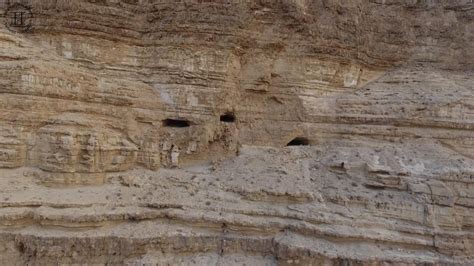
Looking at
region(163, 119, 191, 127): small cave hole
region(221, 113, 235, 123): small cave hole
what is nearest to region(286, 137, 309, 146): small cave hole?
region(221, 113, 235, 123): small cave hole

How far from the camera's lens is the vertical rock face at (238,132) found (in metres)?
6.96

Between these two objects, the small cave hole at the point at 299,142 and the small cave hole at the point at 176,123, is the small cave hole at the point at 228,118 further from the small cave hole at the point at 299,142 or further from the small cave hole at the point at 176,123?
the small cave hole at the point at 299,142

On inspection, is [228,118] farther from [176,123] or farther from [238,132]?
Result: [176,123]

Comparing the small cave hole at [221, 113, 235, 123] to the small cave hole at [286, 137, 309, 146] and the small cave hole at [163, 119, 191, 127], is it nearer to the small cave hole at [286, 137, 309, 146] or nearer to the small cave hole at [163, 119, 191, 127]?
the small cave hole at [163, 119, 191, 127]

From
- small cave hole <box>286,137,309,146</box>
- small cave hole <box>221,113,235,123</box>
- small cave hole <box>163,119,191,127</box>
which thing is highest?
small cave hole <box>221,113,235,123</box>

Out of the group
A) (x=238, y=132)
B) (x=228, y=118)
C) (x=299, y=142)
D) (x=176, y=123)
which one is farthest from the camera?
(x=299, y=142)

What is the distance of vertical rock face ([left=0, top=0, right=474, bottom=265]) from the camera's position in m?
6.96

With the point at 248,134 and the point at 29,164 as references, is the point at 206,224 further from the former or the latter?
the point at 29,164

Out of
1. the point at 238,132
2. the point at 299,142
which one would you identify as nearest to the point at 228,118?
the point at 238,132

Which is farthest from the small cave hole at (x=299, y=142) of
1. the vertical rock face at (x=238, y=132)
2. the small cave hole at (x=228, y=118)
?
the small cave hole at (x=228, y=118)

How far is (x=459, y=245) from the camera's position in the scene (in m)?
7.00

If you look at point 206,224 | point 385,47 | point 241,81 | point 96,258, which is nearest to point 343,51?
point 385,47

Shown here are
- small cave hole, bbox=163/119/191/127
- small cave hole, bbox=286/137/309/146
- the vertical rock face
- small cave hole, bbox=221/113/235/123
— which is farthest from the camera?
small cave hole, bbox=286/137/309/146

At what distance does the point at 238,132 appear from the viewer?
971 cm
